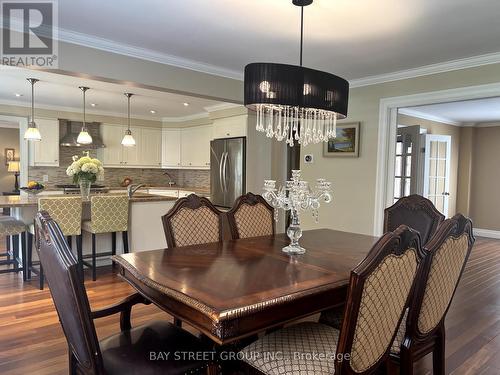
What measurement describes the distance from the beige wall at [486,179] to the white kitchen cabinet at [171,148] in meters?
6.37

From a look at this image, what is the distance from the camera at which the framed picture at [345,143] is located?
4.54 metres

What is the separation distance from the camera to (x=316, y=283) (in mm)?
1666

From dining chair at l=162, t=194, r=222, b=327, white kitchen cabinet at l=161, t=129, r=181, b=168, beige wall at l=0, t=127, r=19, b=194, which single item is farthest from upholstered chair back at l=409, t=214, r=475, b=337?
beige wall at l=0, t=127, r=19, b=194

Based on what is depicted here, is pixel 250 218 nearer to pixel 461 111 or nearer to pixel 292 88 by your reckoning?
pixel 292 88

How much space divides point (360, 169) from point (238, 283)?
330cm

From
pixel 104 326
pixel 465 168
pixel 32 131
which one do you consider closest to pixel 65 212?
pixel 104 326

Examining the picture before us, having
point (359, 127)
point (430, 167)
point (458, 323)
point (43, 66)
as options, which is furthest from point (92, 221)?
point (430, 167)

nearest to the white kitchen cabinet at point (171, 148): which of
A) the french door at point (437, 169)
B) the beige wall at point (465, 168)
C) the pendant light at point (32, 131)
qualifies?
the pendant light at point (32, 131)

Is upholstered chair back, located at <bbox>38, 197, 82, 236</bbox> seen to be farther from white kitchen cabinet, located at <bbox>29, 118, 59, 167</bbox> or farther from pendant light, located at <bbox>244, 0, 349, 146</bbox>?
white kitchen cabinet, located at <bbox>29, 118, 59, 167</bbox>

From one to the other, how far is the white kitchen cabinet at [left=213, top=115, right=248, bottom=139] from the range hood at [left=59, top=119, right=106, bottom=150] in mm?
2525

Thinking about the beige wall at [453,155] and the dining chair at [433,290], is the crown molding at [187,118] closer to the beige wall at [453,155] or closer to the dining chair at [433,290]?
the beige wall at [453,155]

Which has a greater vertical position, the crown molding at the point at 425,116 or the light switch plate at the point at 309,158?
the crown molding at the point at 425,116

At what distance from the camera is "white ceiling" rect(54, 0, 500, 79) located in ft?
8.10

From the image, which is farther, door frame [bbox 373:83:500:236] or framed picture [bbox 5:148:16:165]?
framed picture [bbox 5:148:16:165]
